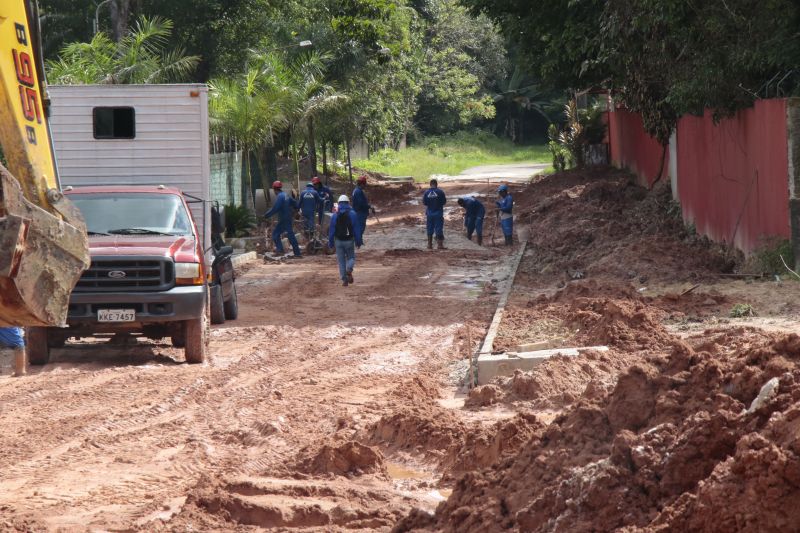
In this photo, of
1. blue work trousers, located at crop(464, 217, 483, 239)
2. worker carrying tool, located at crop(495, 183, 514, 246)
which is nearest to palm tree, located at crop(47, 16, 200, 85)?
blue work trousers, located at crop(464, 217, 483, 239)

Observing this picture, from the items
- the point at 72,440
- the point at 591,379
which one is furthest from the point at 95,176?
the point at 591,379

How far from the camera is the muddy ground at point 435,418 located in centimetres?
537

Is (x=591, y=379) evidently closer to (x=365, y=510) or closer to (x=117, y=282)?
(x=365, y=510)

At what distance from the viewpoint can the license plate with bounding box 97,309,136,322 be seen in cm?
1205

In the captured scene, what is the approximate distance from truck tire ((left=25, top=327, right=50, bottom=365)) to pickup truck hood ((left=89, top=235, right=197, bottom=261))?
1121 mm

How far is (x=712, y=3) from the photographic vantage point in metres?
16.3

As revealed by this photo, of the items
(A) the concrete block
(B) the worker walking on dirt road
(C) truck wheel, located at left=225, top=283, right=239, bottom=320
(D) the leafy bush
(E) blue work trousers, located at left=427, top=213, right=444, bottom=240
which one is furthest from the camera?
(D) the leafy bush

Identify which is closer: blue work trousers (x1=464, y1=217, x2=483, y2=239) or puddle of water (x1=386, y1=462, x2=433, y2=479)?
puddle of water (x1=386, y1=462, x2=433, y2=479)

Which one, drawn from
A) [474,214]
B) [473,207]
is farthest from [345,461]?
[474,214]

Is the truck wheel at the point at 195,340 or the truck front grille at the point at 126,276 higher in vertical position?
the truck front grille at the point at 126,276

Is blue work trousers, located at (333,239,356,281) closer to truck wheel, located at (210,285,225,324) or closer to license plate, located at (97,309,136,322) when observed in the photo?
truck wheel, located at (210,285,225,324)

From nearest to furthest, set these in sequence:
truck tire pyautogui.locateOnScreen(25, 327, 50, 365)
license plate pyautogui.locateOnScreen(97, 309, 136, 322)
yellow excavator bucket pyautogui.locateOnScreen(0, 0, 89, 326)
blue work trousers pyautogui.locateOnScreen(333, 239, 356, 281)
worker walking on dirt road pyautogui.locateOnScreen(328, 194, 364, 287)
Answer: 1. yellow excavator bucket pyautogui.locateOnScreen(0, 0, 89, 326)
2. license plate pyautogui.locateOnScreen(97, 309, 136, 322)
3. truck tire pyautogui.locateOnScreen(25, 327, 50, 365)
4. worker walking on dirt road pyautogui.locateOnScreen(328, 194, 364, 287)
5. blue work trousers pyautogui.locateOnScreen(333, 239, 356, 281)

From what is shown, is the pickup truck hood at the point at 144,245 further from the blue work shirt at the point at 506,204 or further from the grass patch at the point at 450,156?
the grass patch at the point at 450,156

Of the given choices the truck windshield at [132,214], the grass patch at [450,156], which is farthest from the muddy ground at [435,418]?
the grass patch at [450,156]
